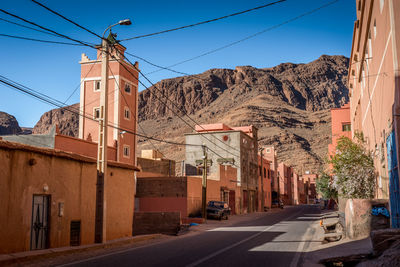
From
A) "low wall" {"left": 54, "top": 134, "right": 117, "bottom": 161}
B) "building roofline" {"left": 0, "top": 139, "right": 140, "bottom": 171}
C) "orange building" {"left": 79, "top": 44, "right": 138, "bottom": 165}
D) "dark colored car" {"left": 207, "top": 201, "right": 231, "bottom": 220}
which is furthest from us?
"orange building" {"left": 79, "top": 44, "right": 138, "bottom": 165}

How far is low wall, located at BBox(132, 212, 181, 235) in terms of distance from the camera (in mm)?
22438

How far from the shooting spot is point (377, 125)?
803 inches

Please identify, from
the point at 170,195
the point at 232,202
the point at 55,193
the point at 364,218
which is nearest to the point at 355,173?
the point at 364,218

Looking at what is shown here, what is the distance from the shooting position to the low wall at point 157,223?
73.6ft

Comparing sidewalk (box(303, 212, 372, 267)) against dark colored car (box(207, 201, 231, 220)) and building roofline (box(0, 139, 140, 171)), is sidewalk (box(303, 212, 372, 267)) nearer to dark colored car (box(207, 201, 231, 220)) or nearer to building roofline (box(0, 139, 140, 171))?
building roofline (box(0, 139, 140, 171))

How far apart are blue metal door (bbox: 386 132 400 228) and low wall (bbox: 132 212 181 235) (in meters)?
11.0

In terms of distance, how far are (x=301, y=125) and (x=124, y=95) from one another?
438 feet

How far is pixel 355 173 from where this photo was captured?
22.5 meters

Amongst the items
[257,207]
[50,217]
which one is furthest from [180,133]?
[50,217]

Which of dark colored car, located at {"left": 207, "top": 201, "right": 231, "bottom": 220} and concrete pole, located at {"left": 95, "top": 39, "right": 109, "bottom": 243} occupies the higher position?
Answer: concrete pole, located at {"left": 95, "top": 39, "right": 109, "bottom": 243}

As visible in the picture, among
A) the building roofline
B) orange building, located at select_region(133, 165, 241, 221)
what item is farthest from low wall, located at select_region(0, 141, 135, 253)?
orange building, located at select_region(133, 165, 241, 221)

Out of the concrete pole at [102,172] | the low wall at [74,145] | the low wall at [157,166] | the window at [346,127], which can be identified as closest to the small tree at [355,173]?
the concrete pole at [102,172]

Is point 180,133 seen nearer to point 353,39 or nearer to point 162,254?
point 353,39

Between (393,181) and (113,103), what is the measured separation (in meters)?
29.6
